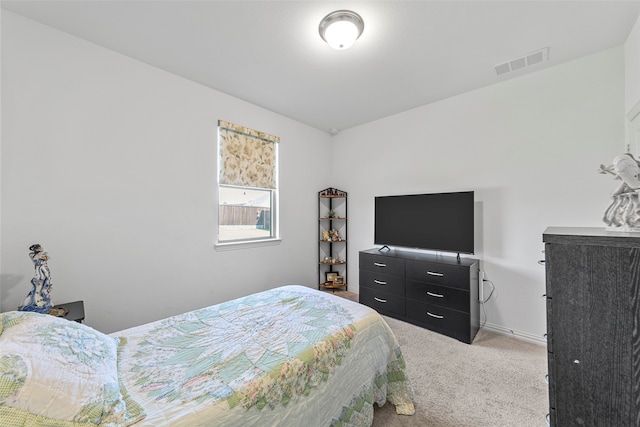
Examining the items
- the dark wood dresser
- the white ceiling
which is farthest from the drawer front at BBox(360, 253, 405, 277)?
the white ceiling

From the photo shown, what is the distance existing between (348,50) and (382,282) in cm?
257

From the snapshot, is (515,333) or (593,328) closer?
(593,328)

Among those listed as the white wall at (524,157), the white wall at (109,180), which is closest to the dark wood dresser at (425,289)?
the white wall at (524,157)

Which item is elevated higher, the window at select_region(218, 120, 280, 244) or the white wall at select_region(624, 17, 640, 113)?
the white wall at select_region(624, 17, 640, 113)

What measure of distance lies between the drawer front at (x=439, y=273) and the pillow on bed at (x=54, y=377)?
104 inches

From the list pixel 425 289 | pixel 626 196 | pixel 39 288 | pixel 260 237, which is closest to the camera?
pixel 626 196

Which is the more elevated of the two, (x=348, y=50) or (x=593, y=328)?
(x=348, y=50)

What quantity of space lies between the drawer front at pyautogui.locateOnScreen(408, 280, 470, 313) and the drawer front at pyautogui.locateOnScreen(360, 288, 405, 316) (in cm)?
18

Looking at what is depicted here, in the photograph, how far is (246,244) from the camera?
3186 millimetres

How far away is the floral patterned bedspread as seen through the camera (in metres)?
0.98

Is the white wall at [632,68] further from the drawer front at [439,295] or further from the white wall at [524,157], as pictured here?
the drawer front at [439,295]

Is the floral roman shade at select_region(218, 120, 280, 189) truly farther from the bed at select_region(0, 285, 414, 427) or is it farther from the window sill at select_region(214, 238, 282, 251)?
the bed at select_region(0, 285, 414, 427)

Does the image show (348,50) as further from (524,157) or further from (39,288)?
(39,288)

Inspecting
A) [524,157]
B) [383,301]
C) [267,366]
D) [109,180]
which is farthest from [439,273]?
[109,180]
